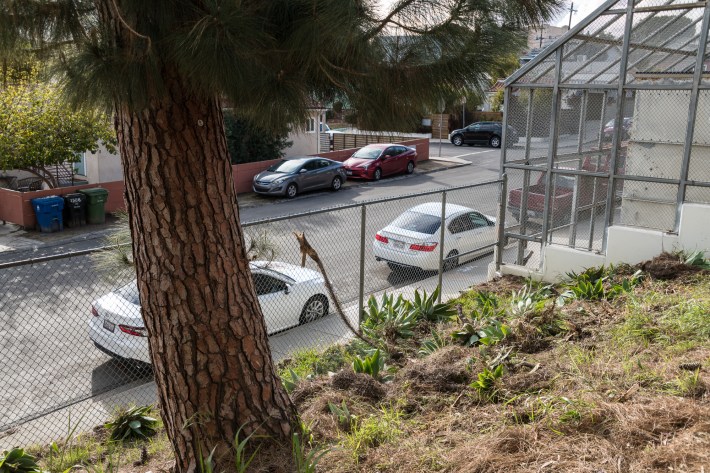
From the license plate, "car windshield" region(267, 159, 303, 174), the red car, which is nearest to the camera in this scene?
the license plate

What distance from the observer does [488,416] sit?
4.72 metres

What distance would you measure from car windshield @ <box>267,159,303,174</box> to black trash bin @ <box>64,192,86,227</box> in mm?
7242

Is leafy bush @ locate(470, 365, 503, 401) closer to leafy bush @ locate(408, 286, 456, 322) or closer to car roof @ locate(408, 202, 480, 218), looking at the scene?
leafy bush @ locate(408, 286, 456, 322)

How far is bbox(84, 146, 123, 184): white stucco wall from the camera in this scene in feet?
76.2

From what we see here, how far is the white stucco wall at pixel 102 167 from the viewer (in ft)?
76.2

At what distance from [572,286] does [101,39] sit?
22.4ft

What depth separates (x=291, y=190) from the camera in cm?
2342

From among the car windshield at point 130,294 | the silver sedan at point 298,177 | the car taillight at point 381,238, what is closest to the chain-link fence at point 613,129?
the car taillight at point 381,238

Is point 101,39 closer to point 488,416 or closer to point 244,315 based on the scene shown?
point 244,315

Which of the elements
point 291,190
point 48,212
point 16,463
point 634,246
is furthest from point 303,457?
point 291,190

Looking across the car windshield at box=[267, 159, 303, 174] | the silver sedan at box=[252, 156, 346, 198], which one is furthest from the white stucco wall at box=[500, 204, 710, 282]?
the car windshield at box=[267, 159, 303, 174]

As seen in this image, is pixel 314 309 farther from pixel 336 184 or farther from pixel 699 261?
pixel 336 184

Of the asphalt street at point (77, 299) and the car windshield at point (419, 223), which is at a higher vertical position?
the car windshield at point (419, 223)

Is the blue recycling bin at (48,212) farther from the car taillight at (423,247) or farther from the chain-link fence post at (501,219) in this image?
the chain-link fence post at (501,219)
